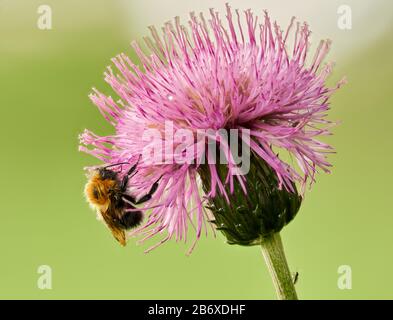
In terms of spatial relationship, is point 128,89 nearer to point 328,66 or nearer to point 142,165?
point 142,165

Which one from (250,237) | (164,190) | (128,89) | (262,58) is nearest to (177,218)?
(164,190)

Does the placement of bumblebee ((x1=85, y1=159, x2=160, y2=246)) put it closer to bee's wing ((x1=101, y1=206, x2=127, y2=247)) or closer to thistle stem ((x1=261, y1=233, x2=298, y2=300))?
bee's wing ((x1=101, y1=206, x2=127, y2=247))

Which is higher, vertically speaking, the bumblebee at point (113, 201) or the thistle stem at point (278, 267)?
the bumblebee at point (113, 201)

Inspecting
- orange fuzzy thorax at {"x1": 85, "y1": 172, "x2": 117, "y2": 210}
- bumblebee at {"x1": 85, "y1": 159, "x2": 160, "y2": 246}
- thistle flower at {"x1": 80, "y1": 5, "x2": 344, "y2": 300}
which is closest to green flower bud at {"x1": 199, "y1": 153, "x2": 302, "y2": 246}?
thistle flower at {"x1": 80, "y1": 5, "x2": 344, "y2": 300}

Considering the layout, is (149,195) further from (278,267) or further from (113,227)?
(278,267)

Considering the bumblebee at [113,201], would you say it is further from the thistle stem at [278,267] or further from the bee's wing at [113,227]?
the thistle stem at [278,267]

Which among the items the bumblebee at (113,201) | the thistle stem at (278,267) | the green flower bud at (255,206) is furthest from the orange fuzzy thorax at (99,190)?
the thistle stem at (278,267)
